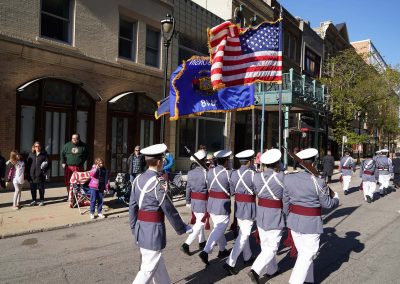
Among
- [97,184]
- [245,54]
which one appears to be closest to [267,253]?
[97,184]

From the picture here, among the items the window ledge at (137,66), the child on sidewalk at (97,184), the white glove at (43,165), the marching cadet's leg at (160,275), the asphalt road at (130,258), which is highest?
the window ledge at (137,66)

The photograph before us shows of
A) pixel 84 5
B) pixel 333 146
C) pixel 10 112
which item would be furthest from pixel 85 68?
pixel 333 146

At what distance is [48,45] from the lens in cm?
1217

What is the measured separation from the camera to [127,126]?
51.3ft

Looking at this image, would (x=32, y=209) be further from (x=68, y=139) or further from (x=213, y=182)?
(x=213, y=182)

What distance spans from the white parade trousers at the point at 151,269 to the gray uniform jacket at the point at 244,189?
1.97 metres

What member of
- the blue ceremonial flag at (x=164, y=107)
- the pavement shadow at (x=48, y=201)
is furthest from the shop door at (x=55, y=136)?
the blue ceremonial flag at (x=164, y=107)

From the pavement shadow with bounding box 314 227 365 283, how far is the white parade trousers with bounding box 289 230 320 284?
0.71m

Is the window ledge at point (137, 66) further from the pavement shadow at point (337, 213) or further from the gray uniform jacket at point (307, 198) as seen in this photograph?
the gray uniform jacket at point (307, 198)

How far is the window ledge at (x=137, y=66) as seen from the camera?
14847 millimetres

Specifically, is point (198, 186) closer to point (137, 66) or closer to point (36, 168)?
point (36, 168)

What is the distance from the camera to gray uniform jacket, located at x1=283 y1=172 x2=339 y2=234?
4.82 metres

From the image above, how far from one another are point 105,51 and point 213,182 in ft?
33.0

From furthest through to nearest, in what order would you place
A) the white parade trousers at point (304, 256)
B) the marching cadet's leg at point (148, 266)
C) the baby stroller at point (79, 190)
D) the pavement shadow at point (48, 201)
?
the pavement shadow at point (48, 201) < the baby stroller at point (79, 190) < the white parade trousers at point (304, 256) < the marching cadet's leg at point (148, 266)
